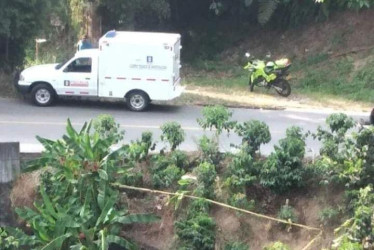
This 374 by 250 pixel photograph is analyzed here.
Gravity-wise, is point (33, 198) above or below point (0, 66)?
below

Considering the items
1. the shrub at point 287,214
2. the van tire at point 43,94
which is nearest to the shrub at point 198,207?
the shrub at point 287,214

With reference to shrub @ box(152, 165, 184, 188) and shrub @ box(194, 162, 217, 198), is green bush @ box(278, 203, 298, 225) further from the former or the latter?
shrub @ box(152, 165, 184, 188)

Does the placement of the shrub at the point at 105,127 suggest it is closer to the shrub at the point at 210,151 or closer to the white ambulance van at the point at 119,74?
the shrub at the point at 210,151

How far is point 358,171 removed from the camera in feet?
44.7

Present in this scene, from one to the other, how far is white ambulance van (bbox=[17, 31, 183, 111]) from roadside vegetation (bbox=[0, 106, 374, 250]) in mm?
7146

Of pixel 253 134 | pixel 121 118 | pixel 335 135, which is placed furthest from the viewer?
pixel 121 118

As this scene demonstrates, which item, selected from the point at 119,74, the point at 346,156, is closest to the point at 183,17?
the point at 119,74

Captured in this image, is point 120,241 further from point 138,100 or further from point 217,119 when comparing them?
point 138,100

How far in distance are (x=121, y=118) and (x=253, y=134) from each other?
7273 mm

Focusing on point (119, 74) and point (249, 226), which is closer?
point (249, 226)

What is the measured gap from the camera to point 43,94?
22234mm

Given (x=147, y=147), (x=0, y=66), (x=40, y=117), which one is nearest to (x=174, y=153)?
(x=147, y=147)

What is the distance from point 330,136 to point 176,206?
264 centimetres

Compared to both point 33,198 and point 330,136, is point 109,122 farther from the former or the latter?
point 330,136
